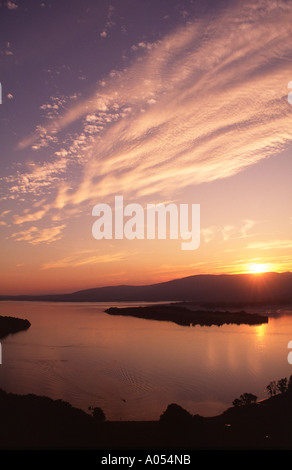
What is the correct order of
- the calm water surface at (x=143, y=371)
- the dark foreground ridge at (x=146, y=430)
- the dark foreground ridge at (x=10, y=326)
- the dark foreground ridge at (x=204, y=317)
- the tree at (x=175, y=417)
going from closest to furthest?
the dark foreground ridge at (x=146, y=430)
the tree at (x=175, y=417)
the calm water surface at (x=143, y=371)
the dark foreground ridge at (x=10, y=326)
the dark foreground ridge at (x=204, y=317)

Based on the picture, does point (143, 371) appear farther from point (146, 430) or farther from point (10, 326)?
point (10, 326)

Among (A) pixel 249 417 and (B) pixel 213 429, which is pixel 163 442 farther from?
(A) pixel 249 417

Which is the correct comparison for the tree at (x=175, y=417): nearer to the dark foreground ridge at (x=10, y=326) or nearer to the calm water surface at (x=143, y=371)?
the calm water surface at (x=143, y=371)

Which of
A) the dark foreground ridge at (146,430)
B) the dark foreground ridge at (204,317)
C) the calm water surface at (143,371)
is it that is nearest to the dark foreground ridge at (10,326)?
the calm water surface at (143,371)

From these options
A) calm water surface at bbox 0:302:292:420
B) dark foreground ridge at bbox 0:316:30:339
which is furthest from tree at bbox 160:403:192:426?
dark foreground ridge at bbox 0:316:30:339

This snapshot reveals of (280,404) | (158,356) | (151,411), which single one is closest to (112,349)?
(158,356)
